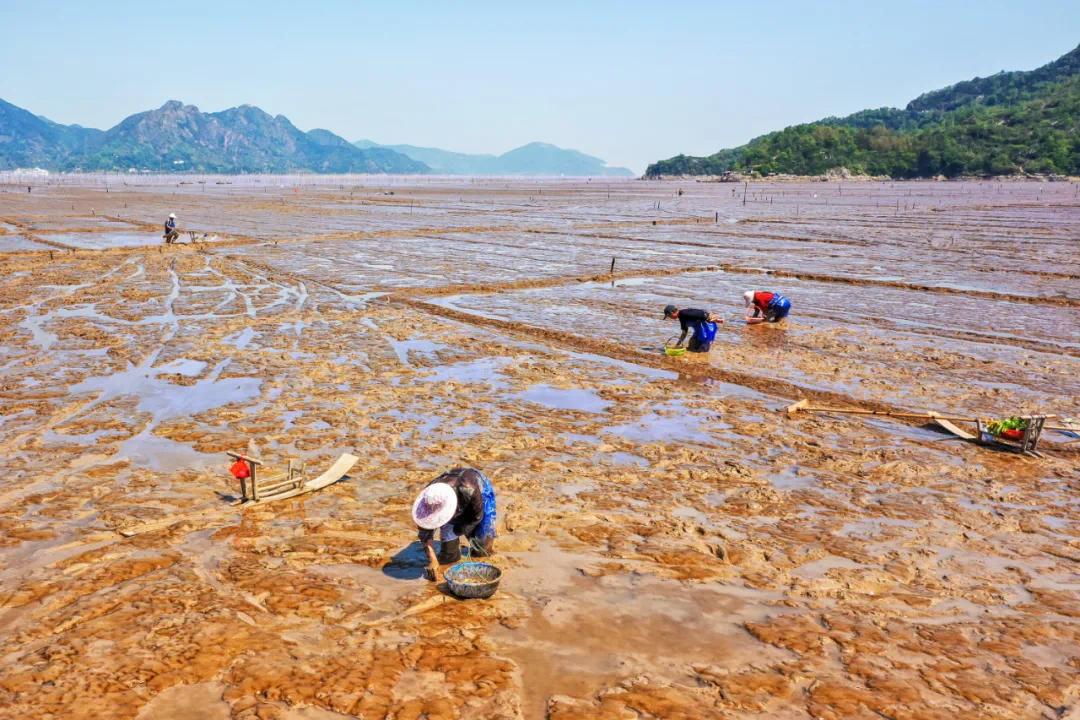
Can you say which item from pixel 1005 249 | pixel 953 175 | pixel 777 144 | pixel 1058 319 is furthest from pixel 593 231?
pixel 777 144

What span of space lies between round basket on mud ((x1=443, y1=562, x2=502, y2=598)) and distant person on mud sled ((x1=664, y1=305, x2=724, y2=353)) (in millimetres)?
9796

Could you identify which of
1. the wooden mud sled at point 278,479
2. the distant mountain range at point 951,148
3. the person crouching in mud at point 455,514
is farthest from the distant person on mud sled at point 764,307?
the distant mountain range at point 951,148

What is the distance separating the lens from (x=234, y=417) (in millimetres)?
12469

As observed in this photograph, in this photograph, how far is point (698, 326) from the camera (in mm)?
16859

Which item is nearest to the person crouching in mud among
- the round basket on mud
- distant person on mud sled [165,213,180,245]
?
the round basket on mud

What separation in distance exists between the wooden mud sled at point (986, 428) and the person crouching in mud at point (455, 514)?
7.19 meters

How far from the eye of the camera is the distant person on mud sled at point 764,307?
19.6m

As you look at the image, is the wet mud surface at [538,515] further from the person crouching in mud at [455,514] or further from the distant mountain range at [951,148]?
the distant mountain range at [951,148]

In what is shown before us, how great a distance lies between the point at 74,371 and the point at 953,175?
179484mm

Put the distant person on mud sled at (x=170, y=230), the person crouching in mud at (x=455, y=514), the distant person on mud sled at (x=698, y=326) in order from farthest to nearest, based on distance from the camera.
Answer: the distant person on mud sled at (x=170, y=230) → the distant person on mud sled at (x=698, y=326) → the person crouching in mud at (x=455, y=514)

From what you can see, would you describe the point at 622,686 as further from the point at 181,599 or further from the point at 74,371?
the point at 74,371

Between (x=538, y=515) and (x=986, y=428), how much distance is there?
286 inches

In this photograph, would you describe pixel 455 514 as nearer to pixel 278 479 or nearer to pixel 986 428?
pixel 278 479

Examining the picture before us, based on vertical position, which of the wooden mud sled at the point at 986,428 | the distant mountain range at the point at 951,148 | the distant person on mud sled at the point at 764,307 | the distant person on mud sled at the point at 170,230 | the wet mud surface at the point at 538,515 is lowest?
the wet mud surface at the point at 538,515
